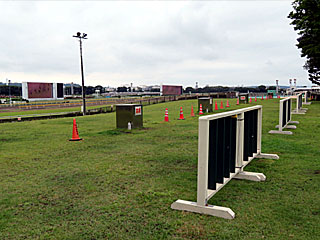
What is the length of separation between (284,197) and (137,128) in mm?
9575

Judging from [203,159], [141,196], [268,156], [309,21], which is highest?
[309,21]

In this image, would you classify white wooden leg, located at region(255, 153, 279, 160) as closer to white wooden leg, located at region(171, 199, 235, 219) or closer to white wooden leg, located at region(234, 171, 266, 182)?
white wooden leg, located at region(234, 171, 266, 182)

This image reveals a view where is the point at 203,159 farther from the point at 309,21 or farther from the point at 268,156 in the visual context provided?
the point at 309,21

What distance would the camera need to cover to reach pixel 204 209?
420 centimetres

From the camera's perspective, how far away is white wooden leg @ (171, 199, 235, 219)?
4047mm

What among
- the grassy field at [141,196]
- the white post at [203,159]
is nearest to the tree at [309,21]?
the grassy field at [141,196]

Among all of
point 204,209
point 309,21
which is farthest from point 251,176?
point 309,21

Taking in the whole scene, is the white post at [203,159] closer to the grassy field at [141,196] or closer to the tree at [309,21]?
the grassy field at [141,196]

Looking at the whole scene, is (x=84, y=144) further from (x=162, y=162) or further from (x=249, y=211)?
(x=249, y=211)

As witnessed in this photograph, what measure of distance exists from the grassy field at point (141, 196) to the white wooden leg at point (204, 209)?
8 cm

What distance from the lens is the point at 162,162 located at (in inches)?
290

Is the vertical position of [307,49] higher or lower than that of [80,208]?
higher

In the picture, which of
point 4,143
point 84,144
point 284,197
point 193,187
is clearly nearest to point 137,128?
Result: point 84,144

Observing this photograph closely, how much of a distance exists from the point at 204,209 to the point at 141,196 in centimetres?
119
